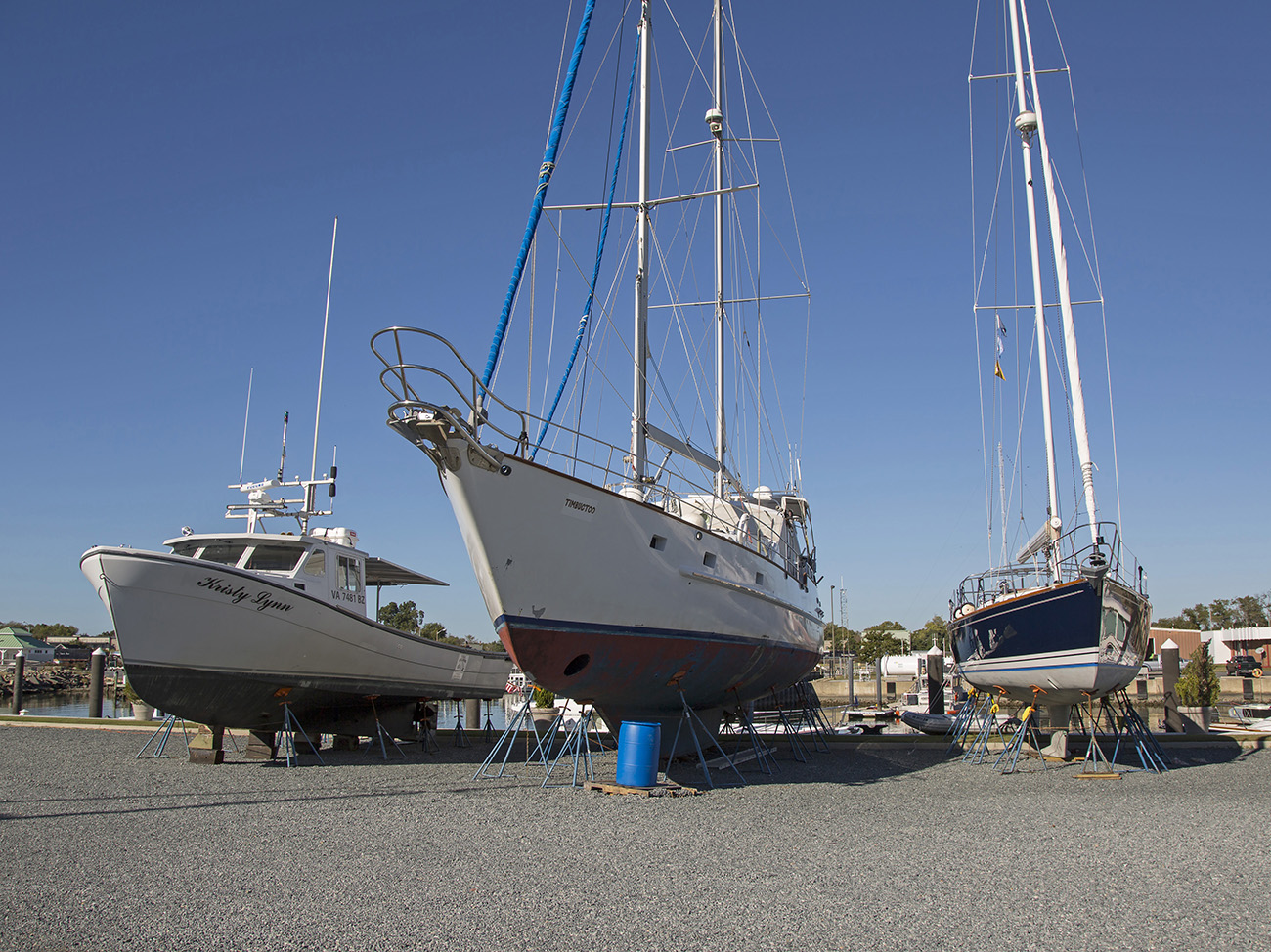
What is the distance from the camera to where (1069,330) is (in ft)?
49.2

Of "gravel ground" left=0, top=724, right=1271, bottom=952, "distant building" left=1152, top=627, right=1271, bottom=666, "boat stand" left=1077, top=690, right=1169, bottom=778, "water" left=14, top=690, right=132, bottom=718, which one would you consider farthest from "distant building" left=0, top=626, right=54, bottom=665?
"distant building" left=1152, top=627, right=1271, bottom=666

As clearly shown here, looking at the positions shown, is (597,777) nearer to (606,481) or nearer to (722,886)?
(606,481)

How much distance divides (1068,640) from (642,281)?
796cm

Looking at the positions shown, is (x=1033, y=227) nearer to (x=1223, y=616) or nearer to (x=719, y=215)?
(x=719, y=215)

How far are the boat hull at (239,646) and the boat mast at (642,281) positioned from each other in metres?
4.78

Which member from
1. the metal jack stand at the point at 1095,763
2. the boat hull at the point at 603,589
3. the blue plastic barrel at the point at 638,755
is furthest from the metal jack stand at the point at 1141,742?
the blue plastic barrel at the point at 638,755

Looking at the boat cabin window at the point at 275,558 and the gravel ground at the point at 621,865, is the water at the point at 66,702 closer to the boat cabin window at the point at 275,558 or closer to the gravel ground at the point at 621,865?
the boat cabin window at the point at 275,558

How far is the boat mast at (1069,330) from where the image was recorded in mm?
13281

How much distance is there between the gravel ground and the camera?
14.1 feet

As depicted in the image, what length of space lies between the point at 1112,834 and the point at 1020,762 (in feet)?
19.8

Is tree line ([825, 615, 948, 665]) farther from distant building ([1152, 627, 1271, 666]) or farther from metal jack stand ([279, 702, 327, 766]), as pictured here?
metal jack stand ([279, 702, 327, 766])

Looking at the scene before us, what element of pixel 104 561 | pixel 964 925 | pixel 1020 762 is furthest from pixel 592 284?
pixel 964 925

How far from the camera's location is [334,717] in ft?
43.8

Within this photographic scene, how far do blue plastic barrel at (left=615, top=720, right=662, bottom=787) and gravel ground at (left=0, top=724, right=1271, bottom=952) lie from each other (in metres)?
0.56
